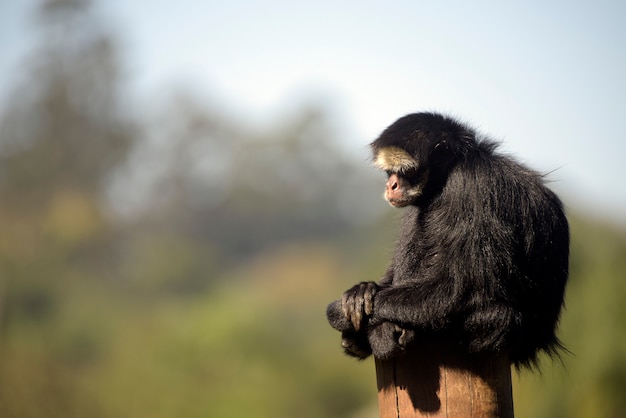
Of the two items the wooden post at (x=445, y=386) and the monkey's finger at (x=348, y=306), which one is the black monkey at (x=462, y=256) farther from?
the wooden post at (x=445, y=386)

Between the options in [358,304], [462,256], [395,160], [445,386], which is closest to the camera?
[445,386]

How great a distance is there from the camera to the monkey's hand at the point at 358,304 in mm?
7652

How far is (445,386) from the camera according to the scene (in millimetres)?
7090

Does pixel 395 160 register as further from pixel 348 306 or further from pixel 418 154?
pixel 348 306

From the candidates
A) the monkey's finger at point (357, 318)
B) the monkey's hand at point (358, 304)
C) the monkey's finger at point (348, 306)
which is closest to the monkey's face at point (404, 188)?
the monkey's hand at point (358, 304)

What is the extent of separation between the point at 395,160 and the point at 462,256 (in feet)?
4.41

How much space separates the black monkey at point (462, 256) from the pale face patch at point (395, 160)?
0.4 inches

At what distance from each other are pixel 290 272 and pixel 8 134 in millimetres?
34547

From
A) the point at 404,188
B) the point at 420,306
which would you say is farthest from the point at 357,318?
the point at 404,188

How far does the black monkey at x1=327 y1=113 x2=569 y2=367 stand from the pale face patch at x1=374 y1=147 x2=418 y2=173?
0.04 ft

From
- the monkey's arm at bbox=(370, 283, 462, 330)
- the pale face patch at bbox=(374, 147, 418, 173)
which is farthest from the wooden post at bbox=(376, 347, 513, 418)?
the pale face patch at bbox=(374, 147, 418, 173)

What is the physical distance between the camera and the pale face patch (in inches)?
317

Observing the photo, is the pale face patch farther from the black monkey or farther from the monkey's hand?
the monkey's hand

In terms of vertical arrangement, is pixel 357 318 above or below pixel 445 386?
above
